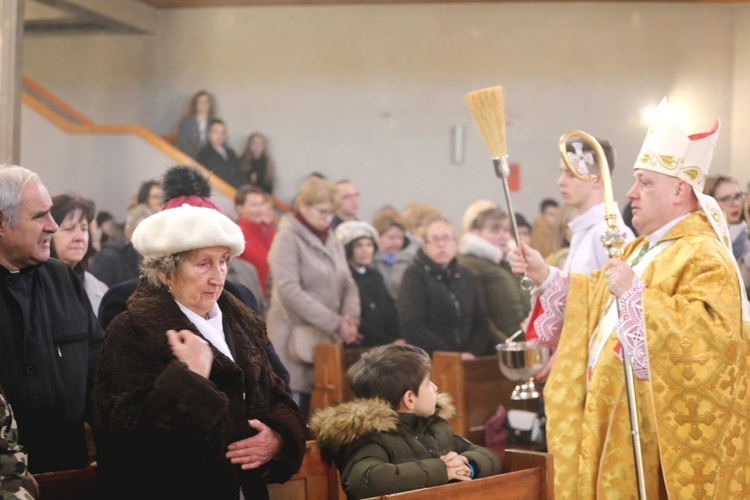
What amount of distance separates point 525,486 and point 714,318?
1.07 meters

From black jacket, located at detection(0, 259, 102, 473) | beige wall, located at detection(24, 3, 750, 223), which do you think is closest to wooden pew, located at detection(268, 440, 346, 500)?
black jacket, located at detection(0, 259, 102, 473)

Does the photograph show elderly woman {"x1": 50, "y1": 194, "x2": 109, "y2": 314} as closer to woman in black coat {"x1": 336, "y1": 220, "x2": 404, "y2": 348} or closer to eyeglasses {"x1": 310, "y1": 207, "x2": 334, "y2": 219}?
eyeglasses {"x1": 310, "y1": 207, "x2": 334, "y2": 219}

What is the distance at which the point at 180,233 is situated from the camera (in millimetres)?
2779

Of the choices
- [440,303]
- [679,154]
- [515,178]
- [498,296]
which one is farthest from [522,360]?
[515,178]

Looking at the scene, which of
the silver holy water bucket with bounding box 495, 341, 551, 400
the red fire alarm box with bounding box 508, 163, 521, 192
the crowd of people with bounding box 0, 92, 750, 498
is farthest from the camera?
the red fire alarm box with bounding box 508, 163, 521, 192

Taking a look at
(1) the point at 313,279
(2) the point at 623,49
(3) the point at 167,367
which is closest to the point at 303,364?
(1) the point at 313,279

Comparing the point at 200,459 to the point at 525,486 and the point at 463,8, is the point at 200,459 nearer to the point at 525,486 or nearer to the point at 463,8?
the point at 525,486

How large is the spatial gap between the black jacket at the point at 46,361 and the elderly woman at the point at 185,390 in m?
0.50

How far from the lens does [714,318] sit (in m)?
3.75

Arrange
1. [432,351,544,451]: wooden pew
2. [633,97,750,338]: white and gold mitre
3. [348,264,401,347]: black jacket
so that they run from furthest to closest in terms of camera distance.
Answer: [348,264,401,347]: black jacket, [432,351,544,451]: wooden pew, [633,97,750,338]: white and gold mitre

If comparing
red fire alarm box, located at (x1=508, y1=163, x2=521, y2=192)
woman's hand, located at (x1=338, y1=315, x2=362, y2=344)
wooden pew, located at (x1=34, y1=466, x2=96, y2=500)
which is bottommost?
woman's hand, located at (x1=338, y1=315, x2=362, y2=344)

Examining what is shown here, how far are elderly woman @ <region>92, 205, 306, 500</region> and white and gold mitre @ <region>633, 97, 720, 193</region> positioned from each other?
1904 millimetres

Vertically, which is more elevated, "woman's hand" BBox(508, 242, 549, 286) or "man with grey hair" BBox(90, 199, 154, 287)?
"woman's hand" BBox(508, 242, 549, 286)

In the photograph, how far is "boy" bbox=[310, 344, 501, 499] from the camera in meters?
3.01
